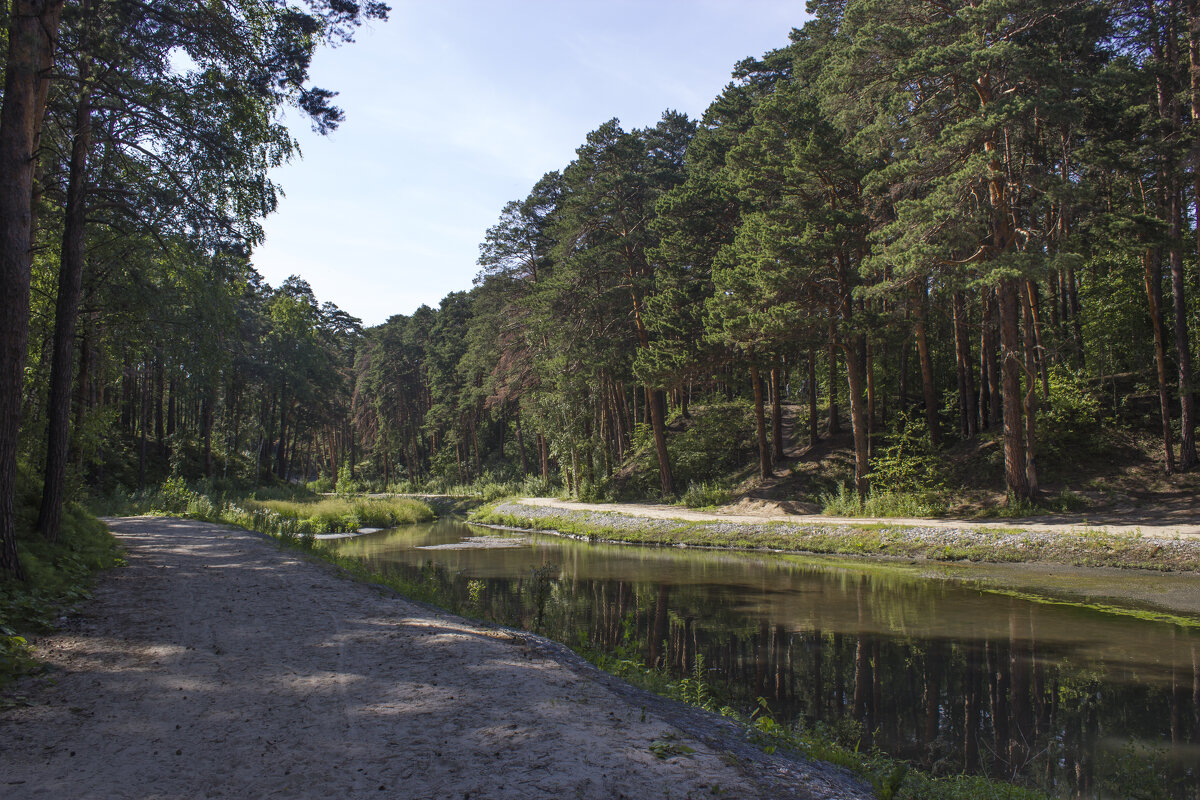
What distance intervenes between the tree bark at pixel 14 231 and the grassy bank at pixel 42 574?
426 millimetres

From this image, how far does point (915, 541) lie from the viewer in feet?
53.5

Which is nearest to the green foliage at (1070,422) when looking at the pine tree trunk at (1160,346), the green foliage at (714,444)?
the pine tree trunk at (1160,346)

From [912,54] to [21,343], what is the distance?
19447 mm

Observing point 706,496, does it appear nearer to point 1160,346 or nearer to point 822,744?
point 1160,346

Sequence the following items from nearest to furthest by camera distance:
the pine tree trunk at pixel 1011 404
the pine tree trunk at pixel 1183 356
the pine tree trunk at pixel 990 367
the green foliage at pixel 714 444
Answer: the pine tree trunk at pixel 1011 404, the pine tree trunk at pixel 1183 356, the pine tree trunk at pixel 990 367, the green foliage at pixel 714 444

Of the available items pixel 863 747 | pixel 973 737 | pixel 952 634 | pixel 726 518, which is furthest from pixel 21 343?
pixel 726 518

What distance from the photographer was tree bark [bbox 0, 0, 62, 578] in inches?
309

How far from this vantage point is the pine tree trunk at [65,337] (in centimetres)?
1025

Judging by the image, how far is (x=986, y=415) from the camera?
24531 millimetres

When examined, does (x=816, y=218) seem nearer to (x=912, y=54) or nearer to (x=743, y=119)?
(x=912, y=54)

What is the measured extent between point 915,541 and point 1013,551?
218 centimetres

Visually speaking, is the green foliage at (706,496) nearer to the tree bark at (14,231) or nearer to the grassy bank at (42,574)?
the grassy bank at (42,574)

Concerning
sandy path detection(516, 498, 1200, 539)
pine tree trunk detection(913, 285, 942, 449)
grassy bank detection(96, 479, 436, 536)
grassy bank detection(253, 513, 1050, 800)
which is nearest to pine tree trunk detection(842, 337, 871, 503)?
sandy path detection(516, 498, 1200, 539)

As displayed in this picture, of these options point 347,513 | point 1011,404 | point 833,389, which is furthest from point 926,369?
point 347,513
